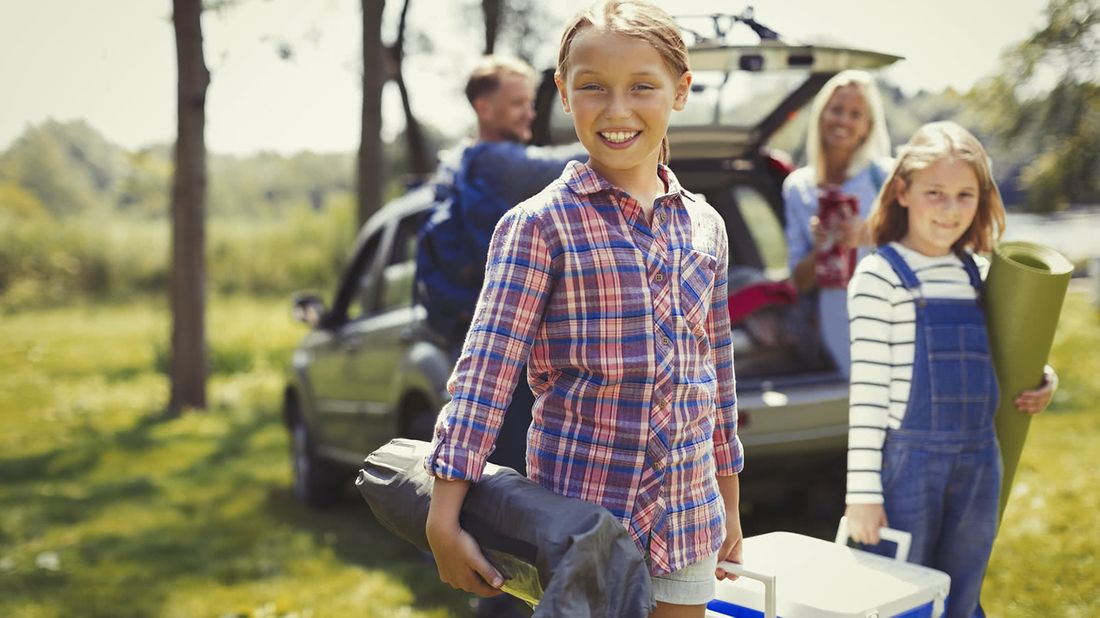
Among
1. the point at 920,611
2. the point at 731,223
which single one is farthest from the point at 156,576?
the point at 920,611

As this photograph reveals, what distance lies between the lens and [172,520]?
6285 millimetres

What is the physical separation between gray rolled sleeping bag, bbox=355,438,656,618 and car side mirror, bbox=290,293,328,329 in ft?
14.0

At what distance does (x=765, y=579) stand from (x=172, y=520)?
4936 mm

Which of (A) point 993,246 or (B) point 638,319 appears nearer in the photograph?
(B) point 638,319

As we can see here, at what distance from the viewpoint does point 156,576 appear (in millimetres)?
5074

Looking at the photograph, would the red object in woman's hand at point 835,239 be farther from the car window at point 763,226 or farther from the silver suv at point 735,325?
the car window at point 763,226

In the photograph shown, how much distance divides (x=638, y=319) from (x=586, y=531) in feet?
1.26

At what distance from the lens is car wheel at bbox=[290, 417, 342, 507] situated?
642 centimetres

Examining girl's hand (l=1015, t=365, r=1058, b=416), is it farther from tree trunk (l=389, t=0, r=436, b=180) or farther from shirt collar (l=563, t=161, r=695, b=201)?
tree trunk (l=389, t=0, r=436, b=180)

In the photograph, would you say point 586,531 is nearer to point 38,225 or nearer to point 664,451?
point 664,451

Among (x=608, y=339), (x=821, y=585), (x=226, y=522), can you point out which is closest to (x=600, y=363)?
(x=608, y=339)

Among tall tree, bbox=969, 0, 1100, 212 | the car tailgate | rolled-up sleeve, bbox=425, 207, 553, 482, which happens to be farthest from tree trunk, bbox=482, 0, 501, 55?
rolled-up sleeve, bbox=425, 207, 553, 482

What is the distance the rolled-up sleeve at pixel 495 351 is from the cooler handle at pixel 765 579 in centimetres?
63

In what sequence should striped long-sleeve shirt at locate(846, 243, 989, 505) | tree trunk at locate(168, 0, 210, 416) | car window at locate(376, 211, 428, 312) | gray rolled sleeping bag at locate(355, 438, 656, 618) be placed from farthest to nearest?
tree trunk at locate(168, 0, 210, 416)
car window at locate(376, 211, 428, 312)
striped long-sleeve shirt at locate(846, 243, 989, 505)
gray rolled sleeping bag at locate(355, 438, 656, 618)
